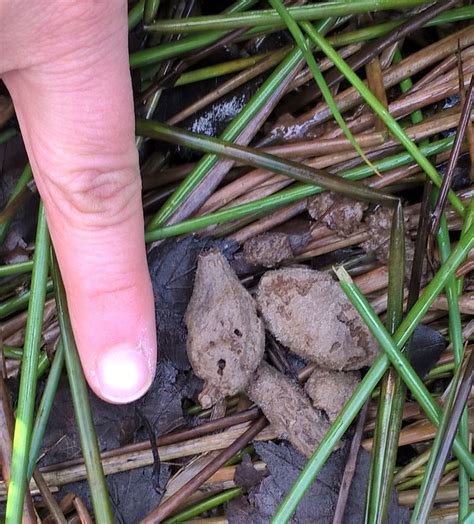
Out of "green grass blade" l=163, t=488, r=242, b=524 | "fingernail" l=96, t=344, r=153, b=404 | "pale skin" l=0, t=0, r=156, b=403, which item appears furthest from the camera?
"green grass blade" l=163, t=488, r=242, b=524

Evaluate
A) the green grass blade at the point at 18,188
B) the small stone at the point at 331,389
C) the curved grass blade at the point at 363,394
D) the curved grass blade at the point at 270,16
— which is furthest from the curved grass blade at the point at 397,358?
the green grass blade at the point at 18,188

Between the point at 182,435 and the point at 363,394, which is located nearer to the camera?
the point at 363,394

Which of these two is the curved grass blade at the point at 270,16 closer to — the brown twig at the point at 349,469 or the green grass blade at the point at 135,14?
the green grass blade at the point at 135,14

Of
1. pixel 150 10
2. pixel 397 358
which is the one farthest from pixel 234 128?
pixel 397 358

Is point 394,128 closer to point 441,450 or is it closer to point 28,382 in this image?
point 441,450

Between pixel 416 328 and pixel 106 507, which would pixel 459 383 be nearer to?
pixel 416 328

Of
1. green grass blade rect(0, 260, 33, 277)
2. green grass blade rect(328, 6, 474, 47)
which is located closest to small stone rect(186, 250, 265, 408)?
green grass blade rect(0, 260, 33, 277)

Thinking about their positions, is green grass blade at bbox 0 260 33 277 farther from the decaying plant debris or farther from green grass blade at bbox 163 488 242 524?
green grass blade at bbox 163 488 242 524
